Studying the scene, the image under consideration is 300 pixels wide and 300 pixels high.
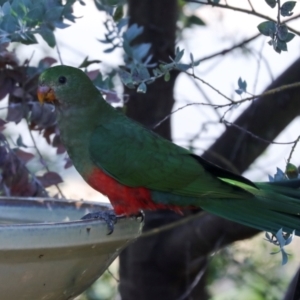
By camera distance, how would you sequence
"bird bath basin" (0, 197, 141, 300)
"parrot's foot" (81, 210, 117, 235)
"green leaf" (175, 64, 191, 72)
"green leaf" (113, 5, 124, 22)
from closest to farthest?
1. "bird bath basin" (0, 197, 141, 300)
2. "parrot's foot" (81, 210, 117, 235)
3. "green leaf" (175, 64, 191, 72)
4. "green leaf" (113, 5, 124, 22)

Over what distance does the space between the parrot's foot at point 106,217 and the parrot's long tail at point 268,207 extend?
33 centimetres

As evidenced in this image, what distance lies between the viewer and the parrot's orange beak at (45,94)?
6.49 ft

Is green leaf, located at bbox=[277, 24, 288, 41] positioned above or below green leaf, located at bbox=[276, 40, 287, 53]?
above

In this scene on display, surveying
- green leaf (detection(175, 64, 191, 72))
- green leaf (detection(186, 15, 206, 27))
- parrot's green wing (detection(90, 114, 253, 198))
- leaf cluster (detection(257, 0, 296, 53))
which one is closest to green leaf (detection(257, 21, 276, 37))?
leaf cluster (detection(257, 0, 296, 53))

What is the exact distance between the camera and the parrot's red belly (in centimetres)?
195

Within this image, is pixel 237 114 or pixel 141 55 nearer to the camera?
pixel 141 55

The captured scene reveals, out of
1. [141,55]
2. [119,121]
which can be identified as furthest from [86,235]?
[141,55]

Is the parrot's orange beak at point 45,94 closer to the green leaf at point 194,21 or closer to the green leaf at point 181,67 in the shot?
the green leaf at point 181,67

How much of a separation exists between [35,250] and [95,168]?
0.78m

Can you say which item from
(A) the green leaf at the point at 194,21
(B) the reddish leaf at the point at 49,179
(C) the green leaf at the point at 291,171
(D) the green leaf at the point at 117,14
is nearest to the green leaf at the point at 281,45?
(C) the green leaf at the point at 291,171

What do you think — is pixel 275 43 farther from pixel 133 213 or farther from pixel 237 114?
pixel 237 114

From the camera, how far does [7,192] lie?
6.97ft

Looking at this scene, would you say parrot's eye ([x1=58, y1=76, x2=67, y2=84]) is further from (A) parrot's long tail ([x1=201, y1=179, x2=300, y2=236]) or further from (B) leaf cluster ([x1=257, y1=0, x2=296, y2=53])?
(B) leaf cluster ([x1=257, y1=0, x2=296, y2=53])

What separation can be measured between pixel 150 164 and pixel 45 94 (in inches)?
15.0
